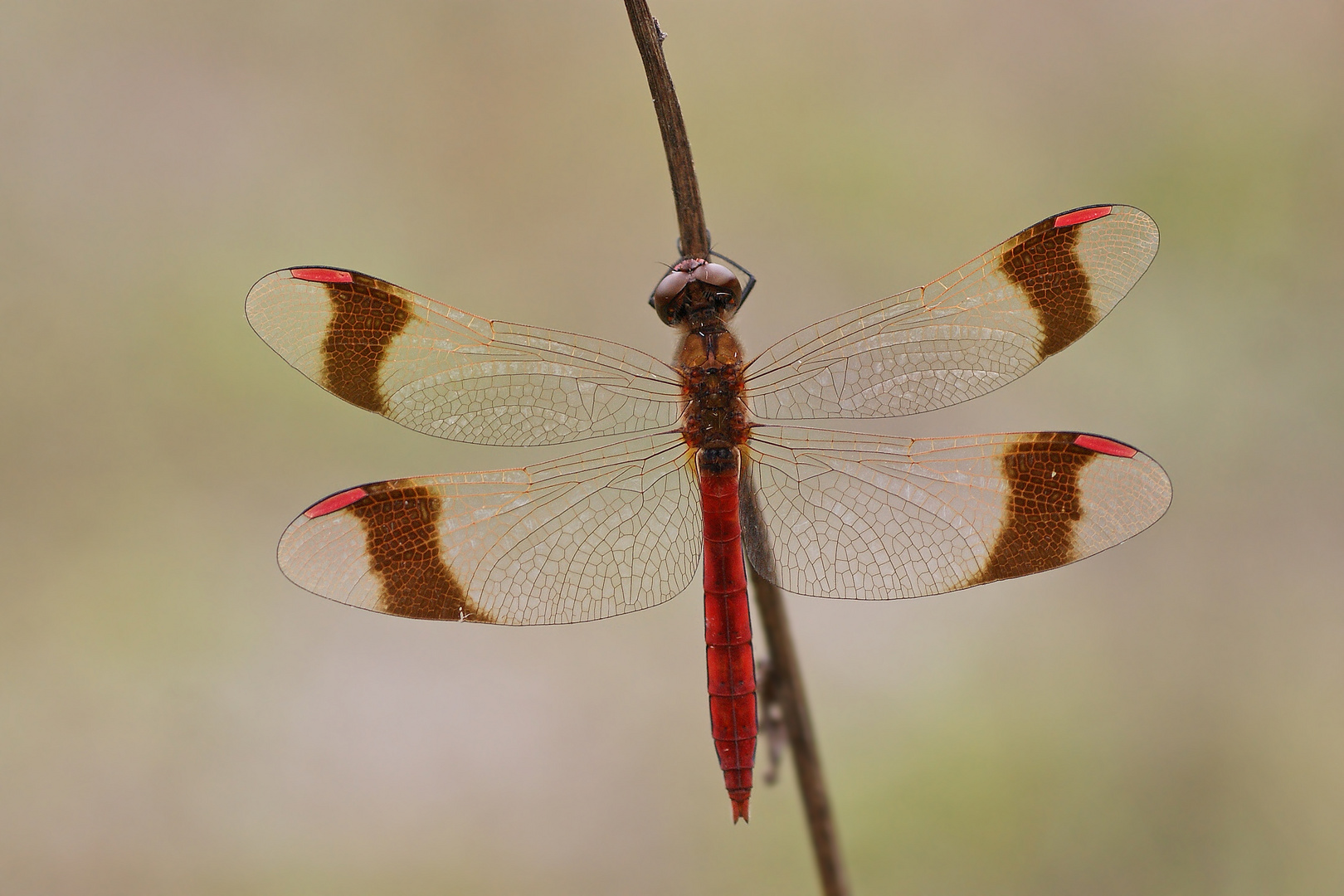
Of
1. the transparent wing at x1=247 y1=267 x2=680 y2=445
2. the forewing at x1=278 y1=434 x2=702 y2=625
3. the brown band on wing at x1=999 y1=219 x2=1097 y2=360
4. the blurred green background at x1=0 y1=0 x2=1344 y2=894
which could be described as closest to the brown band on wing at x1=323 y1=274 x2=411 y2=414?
the transparent wing at x1=247 y1=267 x2=680 y2=445

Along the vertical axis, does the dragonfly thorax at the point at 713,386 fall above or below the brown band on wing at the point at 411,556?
above

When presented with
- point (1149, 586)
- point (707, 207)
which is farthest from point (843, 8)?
point (1149, 586)

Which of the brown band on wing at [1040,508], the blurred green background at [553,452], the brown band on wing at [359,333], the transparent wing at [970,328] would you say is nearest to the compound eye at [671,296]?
the transparent wing at [970,328]

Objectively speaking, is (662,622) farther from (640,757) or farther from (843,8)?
(843,8)

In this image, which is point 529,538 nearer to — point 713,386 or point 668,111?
point 713,386

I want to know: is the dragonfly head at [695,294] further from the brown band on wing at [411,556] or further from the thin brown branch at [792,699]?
the brown band on wing at [411,556]

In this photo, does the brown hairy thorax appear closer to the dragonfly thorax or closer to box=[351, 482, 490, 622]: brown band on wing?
the dragonfly thorax

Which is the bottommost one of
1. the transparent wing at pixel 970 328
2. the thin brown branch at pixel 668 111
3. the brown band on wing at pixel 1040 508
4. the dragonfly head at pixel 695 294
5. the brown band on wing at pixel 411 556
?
the brown band on wing at pixel 1040 508
